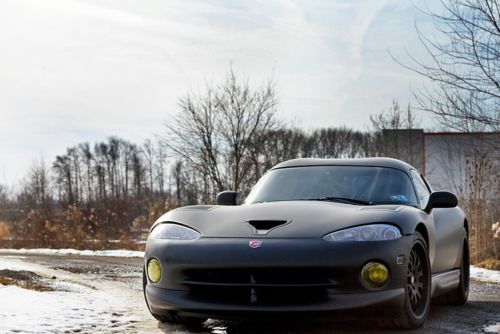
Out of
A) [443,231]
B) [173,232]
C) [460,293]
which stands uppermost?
[173,232]

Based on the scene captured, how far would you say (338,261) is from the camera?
199 inches

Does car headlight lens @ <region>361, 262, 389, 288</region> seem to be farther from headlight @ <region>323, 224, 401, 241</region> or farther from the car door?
the car door

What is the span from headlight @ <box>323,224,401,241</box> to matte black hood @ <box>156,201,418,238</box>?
47mm

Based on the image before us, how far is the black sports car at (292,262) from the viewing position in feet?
16.7

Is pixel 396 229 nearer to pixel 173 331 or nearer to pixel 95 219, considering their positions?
pixel 173 331

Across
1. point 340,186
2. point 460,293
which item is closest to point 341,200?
point 340,186

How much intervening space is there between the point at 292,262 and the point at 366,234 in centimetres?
60

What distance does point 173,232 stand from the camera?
221 inches

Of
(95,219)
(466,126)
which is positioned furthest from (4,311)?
(95,219)

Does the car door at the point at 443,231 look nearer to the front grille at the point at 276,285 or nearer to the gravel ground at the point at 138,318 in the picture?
the gravel ground at the point at 138,318

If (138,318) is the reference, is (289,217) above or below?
above

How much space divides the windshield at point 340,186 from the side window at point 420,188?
0.17 m

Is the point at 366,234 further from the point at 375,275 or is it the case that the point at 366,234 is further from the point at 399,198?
the point at 399,198

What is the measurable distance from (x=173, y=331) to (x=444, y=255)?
2799 millimetres
